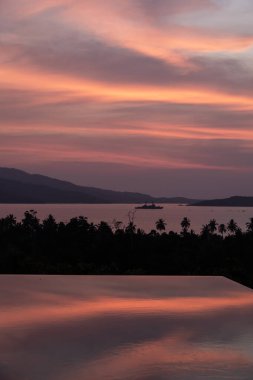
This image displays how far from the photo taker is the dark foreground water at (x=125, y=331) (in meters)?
2.57

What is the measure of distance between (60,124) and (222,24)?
964 centimetres

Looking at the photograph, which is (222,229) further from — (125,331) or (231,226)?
(125,331)

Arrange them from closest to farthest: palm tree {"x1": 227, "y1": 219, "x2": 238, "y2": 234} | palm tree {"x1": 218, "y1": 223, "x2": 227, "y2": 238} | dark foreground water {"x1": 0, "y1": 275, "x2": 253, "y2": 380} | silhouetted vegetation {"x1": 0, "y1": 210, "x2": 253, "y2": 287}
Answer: dark foreground water {"x1": 0, "y1": 275, "x2": 253, "y2": 380} < silhouetted vegetation {"x1": 0, "y1": 210, "x2": 253, "y2": 287} < palm tree {"x1": 227, "y1": 219, "x2": 238, "y2": 234} < palm tree {"x1": 218, "y1": 223, "x2": 227, "y2": 238}

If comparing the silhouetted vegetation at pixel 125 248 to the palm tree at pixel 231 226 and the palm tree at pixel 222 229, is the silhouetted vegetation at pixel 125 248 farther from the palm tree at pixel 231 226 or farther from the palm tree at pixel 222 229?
the palm tree at pixel 222 229

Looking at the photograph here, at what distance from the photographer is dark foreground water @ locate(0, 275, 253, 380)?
257 cm

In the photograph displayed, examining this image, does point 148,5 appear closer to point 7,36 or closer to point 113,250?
point 7,36

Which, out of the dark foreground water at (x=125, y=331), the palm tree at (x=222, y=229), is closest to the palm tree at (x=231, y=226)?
the palm tree at (x=222, y=229)

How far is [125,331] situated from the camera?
11.1 ft

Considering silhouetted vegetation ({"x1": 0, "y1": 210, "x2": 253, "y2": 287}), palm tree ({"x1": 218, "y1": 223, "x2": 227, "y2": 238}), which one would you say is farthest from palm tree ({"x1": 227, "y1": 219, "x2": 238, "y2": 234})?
silhouetted vegetation ({"x1": 0, "y1": 210, "x2": 253, "y2": 287})

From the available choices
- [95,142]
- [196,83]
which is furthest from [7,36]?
[95,142]

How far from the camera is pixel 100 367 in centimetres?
261

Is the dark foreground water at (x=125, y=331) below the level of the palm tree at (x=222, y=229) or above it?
below

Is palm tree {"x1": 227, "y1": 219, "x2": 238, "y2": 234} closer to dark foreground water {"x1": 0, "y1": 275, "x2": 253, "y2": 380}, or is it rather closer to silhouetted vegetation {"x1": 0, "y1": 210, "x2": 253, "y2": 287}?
silhouetted vegetation {"x1": 0, "y1": 210, "x2": 253, "y2": 287}

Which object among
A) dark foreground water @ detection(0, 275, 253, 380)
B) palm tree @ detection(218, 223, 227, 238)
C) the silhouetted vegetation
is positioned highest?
palm tree @ detection(218, 223, 227, 238)
